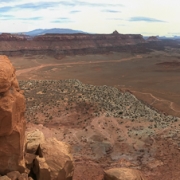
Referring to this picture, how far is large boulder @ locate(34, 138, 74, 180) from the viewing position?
11.8m

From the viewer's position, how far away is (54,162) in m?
12.2

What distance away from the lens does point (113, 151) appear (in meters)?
19.5

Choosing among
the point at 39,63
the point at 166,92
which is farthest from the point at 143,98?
the point at 39,63

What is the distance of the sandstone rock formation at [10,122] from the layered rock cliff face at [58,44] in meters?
95.9

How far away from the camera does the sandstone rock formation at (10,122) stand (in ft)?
33.3

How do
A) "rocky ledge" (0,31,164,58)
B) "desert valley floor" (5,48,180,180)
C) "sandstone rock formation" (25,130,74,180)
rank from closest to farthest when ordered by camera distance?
1. "sandstone rock formation" (25,130,74,180)
2. "desert valley floor" (5,48,180,180)
3. "rocky ledge" (0,31,164,58)

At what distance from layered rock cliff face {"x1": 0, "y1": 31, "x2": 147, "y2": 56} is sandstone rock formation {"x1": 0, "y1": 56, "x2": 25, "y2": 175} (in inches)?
3777

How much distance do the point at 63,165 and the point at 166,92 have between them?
39894mm

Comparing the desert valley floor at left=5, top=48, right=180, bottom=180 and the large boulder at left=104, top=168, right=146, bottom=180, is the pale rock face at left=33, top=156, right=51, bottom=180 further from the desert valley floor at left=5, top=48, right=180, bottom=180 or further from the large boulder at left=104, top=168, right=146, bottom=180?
the desert valley floor at left=5, top=48, right=180, bottom=180

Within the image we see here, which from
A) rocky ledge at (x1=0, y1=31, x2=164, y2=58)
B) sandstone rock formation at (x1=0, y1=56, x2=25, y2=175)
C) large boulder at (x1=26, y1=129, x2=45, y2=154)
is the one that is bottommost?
large boulder at (x1=26, y1=129, x2=45, y2=154)

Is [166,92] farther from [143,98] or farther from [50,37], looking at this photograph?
[50,37]

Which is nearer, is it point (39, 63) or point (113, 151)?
Answer: point (113, 151)

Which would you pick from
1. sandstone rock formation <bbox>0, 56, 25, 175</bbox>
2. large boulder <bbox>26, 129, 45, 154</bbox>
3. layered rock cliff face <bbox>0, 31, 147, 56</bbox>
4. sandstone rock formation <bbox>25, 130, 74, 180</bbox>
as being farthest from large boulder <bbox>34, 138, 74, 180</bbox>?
layered rock cliff face <bbox>0, 31, 147, 56</bbox>

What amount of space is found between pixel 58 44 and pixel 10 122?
356ft
